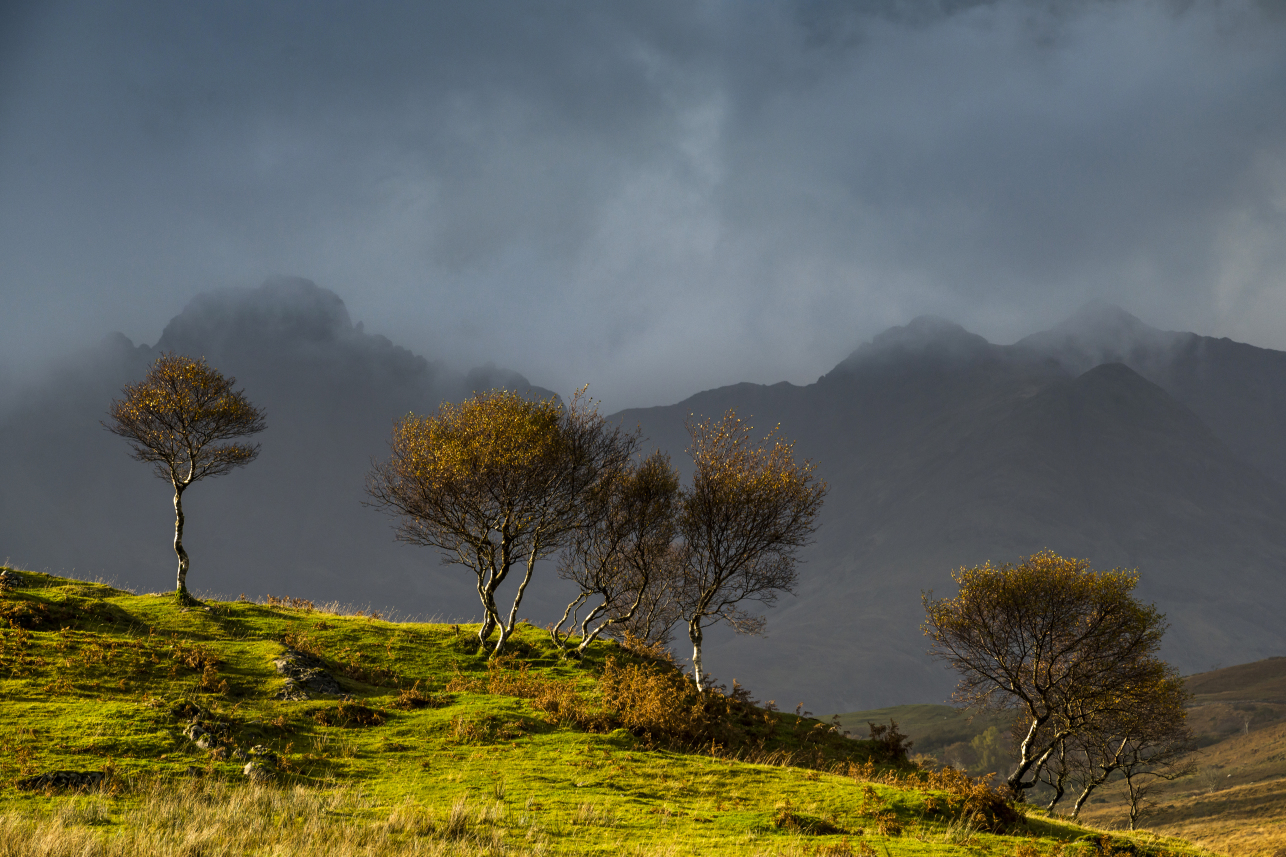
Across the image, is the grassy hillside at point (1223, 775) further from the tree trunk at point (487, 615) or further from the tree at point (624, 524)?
the tree trunk at point (487, 615)

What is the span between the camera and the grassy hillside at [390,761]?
47.6 ft

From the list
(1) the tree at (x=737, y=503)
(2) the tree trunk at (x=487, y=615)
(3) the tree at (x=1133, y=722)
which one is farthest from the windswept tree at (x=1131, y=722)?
(2) the tree trunk at (x=487, y=615)

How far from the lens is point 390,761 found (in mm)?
20641

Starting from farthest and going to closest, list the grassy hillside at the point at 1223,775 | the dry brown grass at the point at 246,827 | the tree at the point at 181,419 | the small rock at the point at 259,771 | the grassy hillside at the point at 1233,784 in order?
the grassy hillside at the point at 1223,775, the grassy hillside at the point at 1233,784, the tree at the point at 181,419, the small rock at the point at 259,771, the dry brown grass at the point at 246,827

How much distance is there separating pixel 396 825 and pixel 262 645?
A: 20.6 metres

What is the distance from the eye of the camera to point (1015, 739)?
72.4m

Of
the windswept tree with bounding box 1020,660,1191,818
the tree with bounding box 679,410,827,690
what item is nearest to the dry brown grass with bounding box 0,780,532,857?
the tree with bounding box 679,410,827,690

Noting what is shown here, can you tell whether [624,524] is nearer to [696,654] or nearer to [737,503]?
[737,503]

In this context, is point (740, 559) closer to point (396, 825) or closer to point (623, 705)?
point (623, 705)

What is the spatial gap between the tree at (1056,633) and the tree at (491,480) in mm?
24136

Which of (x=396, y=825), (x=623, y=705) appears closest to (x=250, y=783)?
(x=396, y=825)

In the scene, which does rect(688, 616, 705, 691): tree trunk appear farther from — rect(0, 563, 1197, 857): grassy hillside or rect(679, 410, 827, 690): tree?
rect(0, 563, 1197, 857): grassy hillside

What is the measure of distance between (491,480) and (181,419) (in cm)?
1906

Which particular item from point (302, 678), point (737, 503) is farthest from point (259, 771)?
point (737, 503)
